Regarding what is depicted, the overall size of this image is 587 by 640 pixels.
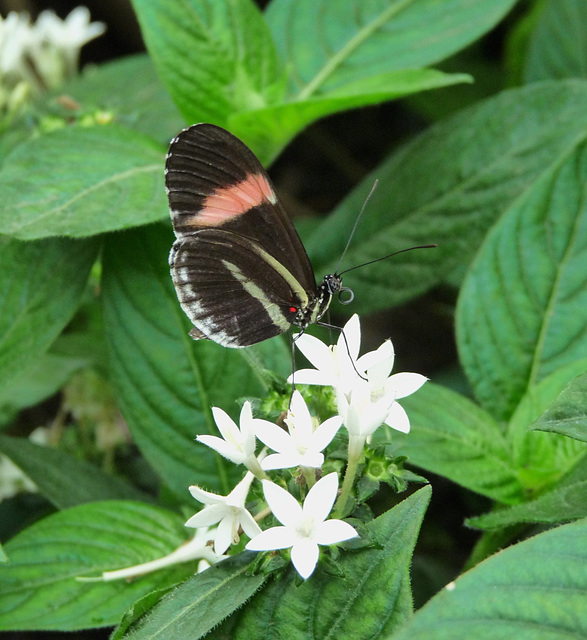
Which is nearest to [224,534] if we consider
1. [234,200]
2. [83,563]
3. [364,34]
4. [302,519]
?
[302,519]

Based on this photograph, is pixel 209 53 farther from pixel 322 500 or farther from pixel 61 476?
pixel 322 500

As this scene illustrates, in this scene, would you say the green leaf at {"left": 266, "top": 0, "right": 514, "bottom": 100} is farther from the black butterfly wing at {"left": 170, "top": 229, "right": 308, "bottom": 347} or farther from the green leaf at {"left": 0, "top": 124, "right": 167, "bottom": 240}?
the black butterfly wing at {"left": 170, "top": 229, "right": 308, "bottom": 347}

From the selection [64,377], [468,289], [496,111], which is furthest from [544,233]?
[64,377]

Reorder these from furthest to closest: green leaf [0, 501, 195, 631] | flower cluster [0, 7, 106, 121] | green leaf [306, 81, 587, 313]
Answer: flower cluster [0, 7, 106, 121]
green leaf [306, 81, 587, 313]
green leaf [0, 501, 195, 631]

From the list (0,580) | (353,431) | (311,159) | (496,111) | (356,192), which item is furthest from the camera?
(311,159)

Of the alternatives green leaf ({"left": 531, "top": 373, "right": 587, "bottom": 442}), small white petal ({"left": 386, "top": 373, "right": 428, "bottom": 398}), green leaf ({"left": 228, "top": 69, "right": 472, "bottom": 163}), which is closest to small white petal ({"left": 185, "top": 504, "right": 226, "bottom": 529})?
small white petal ({"left": 386, "top": 373, "right": 428, "bottom": 398})

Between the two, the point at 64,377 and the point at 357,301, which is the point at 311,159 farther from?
the point at 64,377
